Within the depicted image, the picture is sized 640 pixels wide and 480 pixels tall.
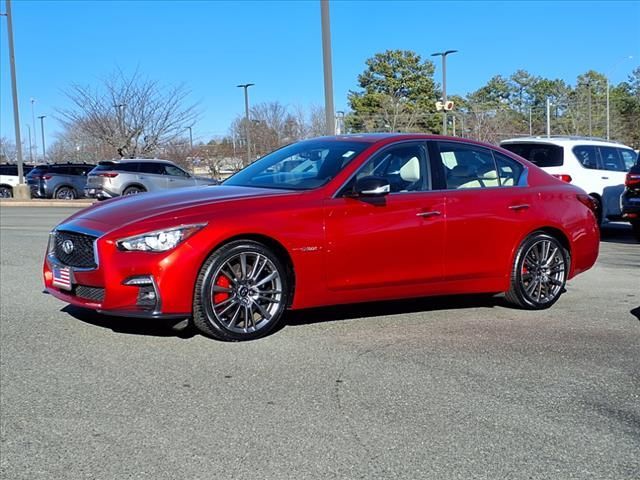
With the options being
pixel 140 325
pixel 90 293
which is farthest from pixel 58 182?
pixel 90 293

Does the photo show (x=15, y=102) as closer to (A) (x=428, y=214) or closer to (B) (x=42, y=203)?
(B) (x=42, y=203)

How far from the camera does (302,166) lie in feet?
21.2

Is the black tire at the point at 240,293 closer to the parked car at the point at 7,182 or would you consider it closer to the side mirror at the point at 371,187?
the side mirror at the point at 371,187

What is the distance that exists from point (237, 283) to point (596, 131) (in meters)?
57.6

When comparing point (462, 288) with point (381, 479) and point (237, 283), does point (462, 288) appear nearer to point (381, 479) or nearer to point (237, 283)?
point (237, 283)

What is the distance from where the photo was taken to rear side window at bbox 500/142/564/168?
13570 millimetres

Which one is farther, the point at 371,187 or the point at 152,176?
the point at 152,176

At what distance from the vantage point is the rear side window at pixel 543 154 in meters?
13.6

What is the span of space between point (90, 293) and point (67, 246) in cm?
51

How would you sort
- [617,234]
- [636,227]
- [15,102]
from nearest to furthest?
[636,227] → [617,234] → [15,102]

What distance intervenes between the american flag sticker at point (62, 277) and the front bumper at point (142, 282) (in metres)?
0.36

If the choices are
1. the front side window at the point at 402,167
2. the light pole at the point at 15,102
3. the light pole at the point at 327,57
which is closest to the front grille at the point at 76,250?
the front side window at the point at 402,167

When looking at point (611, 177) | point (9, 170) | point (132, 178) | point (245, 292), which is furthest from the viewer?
point (9, 170)

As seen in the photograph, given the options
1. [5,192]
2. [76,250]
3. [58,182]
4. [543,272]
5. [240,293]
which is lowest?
[543,272]
